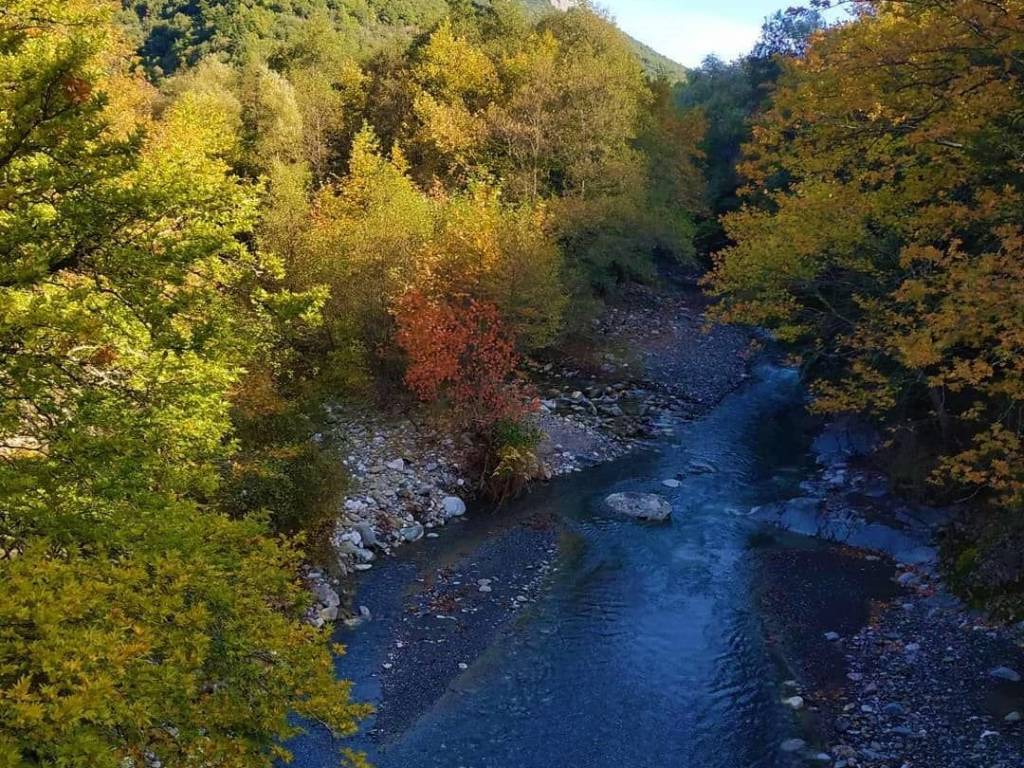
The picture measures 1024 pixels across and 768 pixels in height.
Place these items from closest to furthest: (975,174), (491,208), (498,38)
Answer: (975,174) → (491,208) → (498,38)

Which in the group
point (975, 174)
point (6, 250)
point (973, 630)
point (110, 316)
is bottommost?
point (973, 630)

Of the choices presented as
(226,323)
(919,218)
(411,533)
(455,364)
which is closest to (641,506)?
(411,533)

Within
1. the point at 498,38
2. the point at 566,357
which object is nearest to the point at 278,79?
the point at 498,38

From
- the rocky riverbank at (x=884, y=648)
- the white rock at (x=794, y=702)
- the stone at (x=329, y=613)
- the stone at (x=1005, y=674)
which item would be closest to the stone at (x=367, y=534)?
the stone at (x=329, y=613)

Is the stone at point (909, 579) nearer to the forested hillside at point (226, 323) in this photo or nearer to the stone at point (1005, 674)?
the stone at point (1005, 674)

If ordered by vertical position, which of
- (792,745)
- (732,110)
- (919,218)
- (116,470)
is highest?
(732,110)

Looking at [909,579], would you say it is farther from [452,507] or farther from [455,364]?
[455,364]

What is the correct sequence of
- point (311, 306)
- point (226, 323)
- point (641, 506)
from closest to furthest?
point (226, 323) < point (311, 306) < point (641, 506)

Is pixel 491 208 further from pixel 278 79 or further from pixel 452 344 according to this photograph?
pixel 278 79
